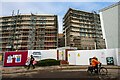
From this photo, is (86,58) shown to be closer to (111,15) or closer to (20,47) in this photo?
(111,15)

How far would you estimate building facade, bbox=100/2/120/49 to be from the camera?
3569cm

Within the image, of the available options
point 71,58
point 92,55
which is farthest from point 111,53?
point 71,58

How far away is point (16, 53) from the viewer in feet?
115

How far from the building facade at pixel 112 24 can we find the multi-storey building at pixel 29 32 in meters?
56.5

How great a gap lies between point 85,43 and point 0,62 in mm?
60193

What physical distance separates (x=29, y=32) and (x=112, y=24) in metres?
65.9

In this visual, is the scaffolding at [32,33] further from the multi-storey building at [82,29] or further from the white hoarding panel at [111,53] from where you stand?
the white hoarding panel at [111,53]

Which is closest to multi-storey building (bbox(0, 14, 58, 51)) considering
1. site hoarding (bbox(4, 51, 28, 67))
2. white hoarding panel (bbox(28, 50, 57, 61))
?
white hoarding panel (bbox(28, 50, 57, 61))

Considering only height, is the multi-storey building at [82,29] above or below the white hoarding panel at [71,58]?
above

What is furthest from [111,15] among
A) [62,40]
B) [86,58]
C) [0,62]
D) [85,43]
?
[62,40]

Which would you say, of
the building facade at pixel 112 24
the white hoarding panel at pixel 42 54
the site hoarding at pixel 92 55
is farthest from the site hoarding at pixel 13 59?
the building facade at pixel 112 24

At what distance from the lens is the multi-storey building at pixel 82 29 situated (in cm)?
9544

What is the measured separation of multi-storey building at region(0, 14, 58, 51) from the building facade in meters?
56.5

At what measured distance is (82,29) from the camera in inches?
4050
